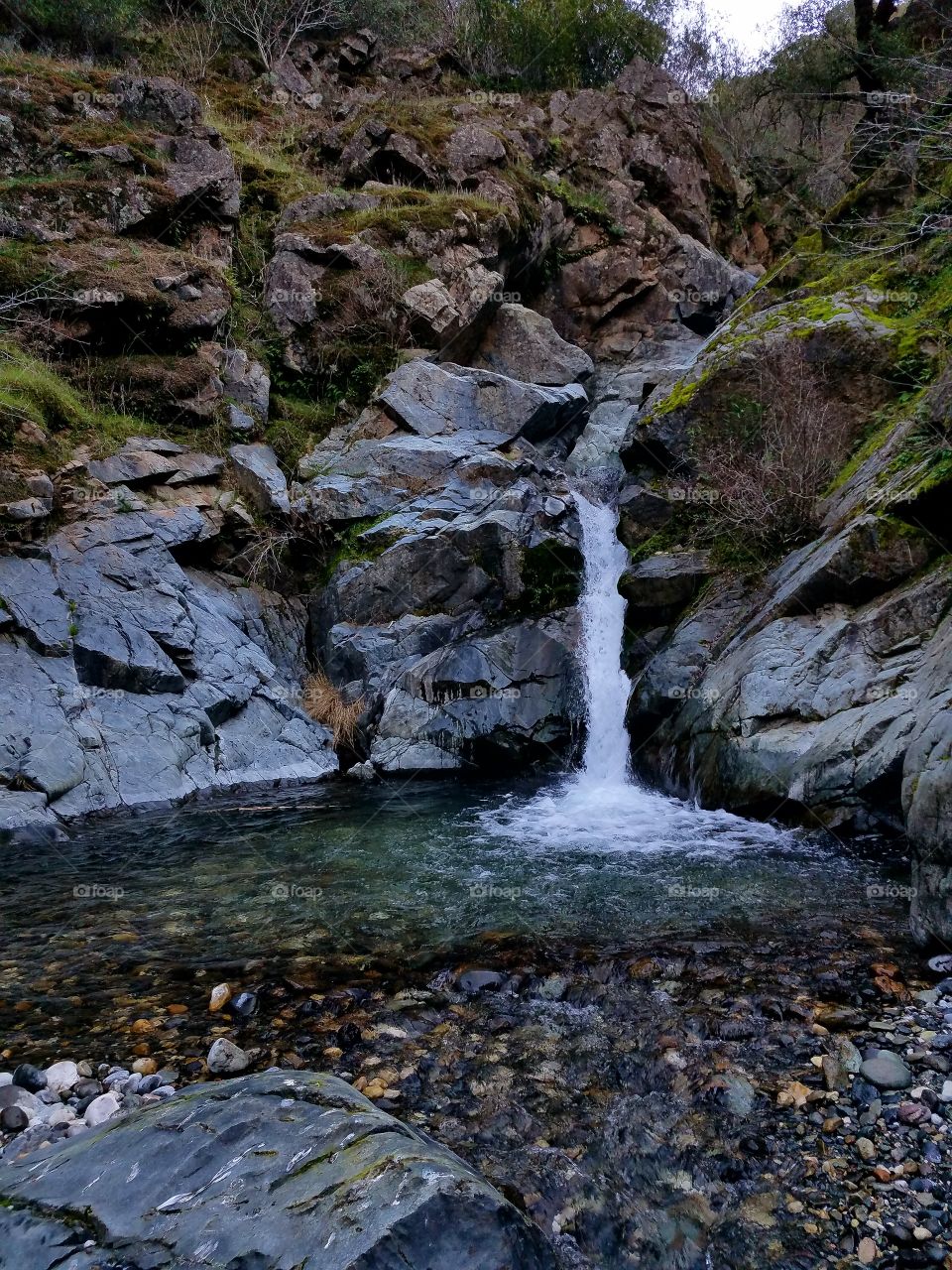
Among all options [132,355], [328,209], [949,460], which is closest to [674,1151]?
[949,460]

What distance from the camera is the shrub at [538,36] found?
88.0ft

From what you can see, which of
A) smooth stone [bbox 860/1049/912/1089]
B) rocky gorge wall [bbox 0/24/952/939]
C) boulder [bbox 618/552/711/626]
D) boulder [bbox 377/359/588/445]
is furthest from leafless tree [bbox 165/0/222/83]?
smooth stone [bbox 860/1049/912/1089]

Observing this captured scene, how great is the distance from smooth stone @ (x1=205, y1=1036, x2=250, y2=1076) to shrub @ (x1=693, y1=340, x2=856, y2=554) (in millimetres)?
9914

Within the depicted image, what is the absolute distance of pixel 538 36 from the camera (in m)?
27.0

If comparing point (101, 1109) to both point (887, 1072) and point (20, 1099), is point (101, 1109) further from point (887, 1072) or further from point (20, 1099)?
point (887, 1072)

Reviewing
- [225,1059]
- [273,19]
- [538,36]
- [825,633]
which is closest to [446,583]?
[825,633]

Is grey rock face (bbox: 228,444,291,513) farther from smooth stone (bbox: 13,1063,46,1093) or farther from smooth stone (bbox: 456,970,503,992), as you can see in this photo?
smooth stone (bbox: 13,1063,46,1093)

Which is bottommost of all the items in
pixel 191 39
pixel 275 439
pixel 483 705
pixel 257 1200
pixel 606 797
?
pixel 606 797

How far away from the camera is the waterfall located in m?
11.8

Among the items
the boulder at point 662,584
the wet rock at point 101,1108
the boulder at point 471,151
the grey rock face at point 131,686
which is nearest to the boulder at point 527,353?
the boulder at point 471,151

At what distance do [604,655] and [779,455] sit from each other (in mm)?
4215

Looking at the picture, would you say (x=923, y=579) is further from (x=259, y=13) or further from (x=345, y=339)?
(x=259, y=13)

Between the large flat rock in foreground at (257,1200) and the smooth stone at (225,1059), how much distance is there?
0.98m

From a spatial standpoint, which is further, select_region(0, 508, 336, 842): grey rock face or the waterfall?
the waterfall
